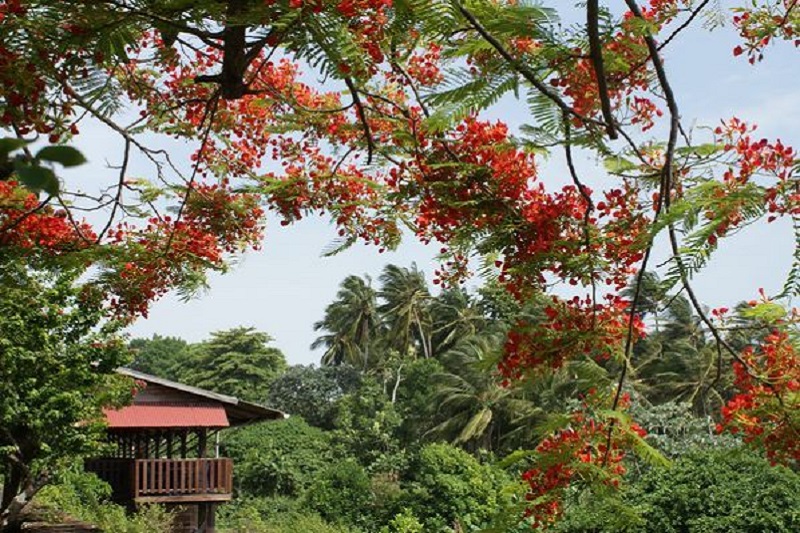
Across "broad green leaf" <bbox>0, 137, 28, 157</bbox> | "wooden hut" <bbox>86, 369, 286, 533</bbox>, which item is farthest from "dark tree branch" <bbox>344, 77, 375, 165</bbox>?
"wooden hut" <bbox>86, 369, 286, 533</bbox>

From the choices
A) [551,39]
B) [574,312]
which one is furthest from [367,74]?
[574,312]

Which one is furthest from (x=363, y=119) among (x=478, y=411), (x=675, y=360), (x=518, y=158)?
(x=675, y=360)

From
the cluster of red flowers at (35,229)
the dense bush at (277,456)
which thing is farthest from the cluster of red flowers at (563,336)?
the dense bush at (277,456)

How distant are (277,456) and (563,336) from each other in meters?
26.1

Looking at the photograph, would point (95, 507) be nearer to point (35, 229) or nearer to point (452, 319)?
point (35, 229)

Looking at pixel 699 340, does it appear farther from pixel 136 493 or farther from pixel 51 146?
pixel 51 146

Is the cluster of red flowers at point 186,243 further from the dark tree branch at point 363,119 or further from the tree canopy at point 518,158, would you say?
the dark tree branch at point 363,119

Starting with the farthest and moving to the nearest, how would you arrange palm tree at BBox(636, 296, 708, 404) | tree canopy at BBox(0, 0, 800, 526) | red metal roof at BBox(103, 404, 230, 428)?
palm tree at BBox(636, 296, 708, 404), red metal roof at BBox(103, 404, 230, 428), tree canopy at BBox(0, 0, 800, 526)

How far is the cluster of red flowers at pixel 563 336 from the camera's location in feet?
12.5

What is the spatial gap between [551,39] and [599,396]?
1673 mm

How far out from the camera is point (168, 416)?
20.2 m

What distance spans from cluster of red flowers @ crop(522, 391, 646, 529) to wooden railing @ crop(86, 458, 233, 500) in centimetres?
1701

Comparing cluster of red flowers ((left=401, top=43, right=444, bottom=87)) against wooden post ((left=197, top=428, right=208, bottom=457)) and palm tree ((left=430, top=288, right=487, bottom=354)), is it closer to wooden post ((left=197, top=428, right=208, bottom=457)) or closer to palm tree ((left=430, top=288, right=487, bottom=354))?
wooden post ((left=197, top=428, right=208, bottom=457))

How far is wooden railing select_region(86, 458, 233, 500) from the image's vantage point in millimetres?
19844
